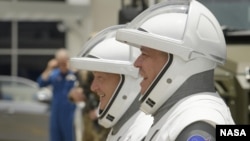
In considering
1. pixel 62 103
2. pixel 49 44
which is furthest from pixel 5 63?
pixel 62 103

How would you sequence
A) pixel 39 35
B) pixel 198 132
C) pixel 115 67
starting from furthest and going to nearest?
pixel 39 35, pixel 115 67, pixel 198 132

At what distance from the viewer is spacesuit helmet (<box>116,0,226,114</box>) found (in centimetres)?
331

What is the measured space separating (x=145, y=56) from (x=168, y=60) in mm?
114

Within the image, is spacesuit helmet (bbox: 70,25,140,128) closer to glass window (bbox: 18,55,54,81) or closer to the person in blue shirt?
the person in blue shirt

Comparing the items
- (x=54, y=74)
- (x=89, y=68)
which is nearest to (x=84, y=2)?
(x=54, y=74)

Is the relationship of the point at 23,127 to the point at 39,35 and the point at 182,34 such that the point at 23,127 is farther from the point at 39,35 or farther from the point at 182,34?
the point at 182,34

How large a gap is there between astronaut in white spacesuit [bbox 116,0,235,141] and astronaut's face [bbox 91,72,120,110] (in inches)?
28.4

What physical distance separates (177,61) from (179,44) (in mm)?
84

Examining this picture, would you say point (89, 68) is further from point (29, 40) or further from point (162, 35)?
point (29, 40)

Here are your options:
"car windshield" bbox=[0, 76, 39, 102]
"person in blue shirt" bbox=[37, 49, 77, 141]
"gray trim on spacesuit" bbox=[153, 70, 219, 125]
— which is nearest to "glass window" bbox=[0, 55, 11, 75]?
"car windshield" bbox=[0, 76, 39, 102]

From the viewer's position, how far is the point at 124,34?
345 cm

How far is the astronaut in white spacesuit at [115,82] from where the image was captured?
4.13 metres

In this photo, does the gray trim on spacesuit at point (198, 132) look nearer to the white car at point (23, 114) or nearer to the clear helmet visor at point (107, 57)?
the clear helmet visor at point (107, 57)

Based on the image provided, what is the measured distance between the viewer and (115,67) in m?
4.13
